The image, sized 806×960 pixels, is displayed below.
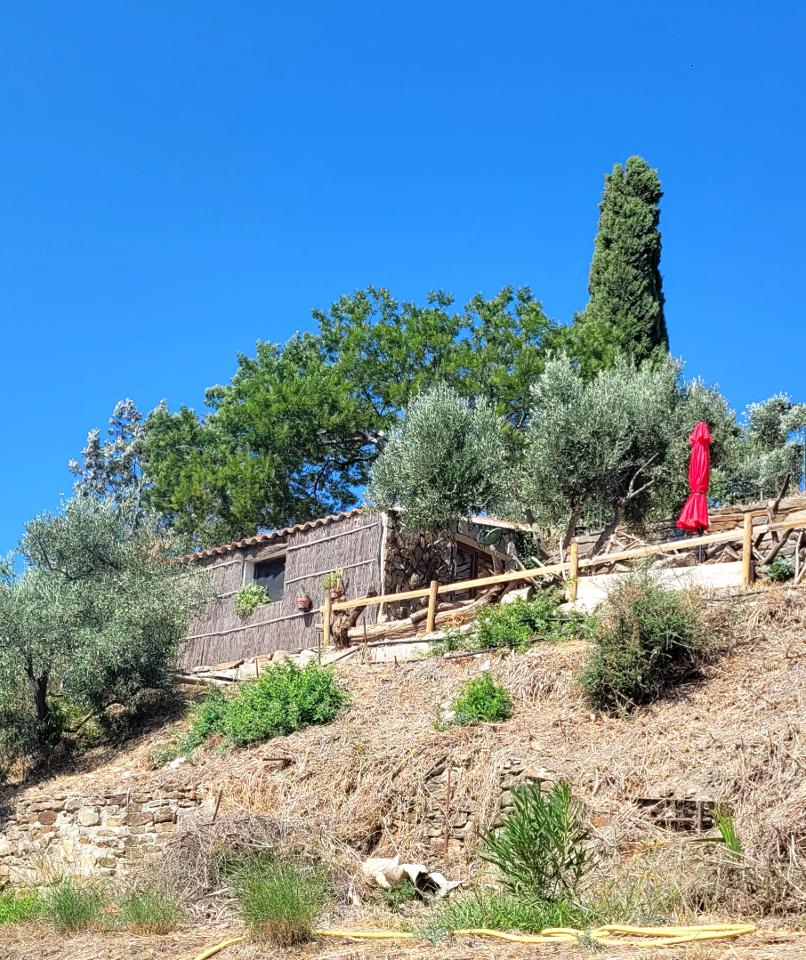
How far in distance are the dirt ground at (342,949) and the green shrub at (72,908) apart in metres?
0.15

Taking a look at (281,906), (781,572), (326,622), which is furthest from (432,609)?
(281,906)

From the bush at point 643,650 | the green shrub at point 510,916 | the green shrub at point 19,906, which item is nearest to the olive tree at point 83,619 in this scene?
the green shrub at point 19,906

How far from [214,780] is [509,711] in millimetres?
4181

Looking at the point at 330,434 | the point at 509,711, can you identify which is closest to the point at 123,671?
the point at 509,711

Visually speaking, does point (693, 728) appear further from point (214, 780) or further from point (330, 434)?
point (330, 434)

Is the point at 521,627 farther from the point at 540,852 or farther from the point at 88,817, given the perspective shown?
the point at 540,852

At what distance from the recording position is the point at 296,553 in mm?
22750

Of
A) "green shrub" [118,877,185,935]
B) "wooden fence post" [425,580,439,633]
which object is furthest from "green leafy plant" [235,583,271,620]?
"green shrub" [118,877,185,935]

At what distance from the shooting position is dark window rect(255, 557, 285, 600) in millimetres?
23188

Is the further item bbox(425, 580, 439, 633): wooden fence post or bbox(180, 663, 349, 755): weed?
bbox(425, 580, 439, 633): wooden fence post

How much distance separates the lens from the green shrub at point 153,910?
10422 mm

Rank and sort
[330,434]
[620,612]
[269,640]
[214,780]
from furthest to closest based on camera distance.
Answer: [330,434], [269,640], [214,780], [620,612]

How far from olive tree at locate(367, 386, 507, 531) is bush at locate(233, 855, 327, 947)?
11.2m

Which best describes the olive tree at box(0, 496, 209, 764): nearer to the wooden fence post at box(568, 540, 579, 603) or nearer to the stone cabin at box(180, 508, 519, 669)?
the stone cabin at box(180, 508, 519, 669)
